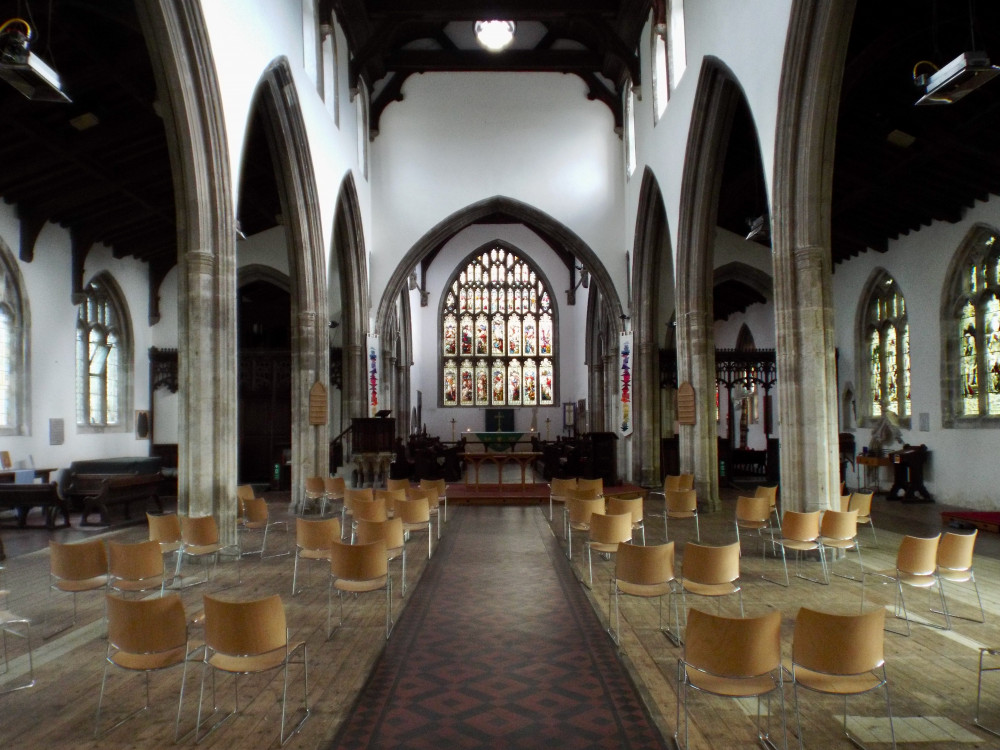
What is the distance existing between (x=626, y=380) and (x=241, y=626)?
14335mm

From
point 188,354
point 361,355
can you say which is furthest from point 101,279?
point 188,354

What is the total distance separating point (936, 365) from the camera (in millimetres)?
13734

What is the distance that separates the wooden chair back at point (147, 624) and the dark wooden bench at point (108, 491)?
839 centimetres

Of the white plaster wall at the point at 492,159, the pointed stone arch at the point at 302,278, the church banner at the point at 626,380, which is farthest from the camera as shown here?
the white plaster wall at the point at 492,159

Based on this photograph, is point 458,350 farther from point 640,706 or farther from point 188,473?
point 640,706

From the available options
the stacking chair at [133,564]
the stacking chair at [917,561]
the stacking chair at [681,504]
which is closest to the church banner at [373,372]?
the stacking chair at [681,504]

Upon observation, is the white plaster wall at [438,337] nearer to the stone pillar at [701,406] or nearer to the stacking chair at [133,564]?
the stone pillar at [701,406]

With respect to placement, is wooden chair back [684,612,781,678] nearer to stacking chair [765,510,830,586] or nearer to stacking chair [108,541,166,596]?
stacking chair [765,510,830,586]

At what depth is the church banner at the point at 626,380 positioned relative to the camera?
56.3 ft

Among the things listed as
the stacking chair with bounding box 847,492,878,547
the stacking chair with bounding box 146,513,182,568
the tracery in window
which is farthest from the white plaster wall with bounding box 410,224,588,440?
the stacking chair with bounding box 146,513,182,568

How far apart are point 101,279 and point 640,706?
16.1m

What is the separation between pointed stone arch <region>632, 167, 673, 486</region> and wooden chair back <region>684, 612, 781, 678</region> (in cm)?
1354

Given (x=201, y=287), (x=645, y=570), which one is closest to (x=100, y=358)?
(x=201, y=287)

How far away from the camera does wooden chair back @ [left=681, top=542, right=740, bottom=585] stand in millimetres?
5234
